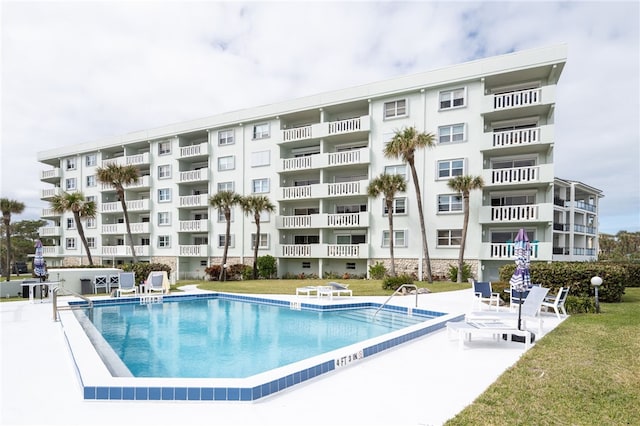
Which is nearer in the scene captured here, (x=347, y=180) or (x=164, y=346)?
(x=164, y=346)

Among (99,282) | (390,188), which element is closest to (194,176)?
(99,282)

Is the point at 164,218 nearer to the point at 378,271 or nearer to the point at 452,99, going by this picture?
the point at 378,271

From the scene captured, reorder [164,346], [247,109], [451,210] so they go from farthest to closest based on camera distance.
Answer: [247,109] → [451,210] → [164,346]

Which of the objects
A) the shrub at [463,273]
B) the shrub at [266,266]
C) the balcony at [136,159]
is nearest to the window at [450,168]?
the shrub at [463,273]

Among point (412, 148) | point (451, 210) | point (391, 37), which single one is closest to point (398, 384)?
point (391, 37)

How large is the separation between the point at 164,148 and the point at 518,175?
32.0 m

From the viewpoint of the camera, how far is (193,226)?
34031 millimetres

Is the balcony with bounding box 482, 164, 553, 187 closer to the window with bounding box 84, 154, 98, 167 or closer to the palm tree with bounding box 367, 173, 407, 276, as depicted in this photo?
the palm tree with bounding box 367, 173, 407, 276

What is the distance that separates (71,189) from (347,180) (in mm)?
35455

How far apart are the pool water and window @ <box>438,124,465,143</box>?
51.1ft

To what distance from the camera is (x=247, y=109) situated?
32.6 metres

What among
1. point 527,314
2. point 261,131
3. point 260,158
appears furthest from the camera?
point 261,131

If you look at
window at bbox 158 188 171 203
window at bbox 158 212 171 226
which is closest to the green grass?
window at bbox 158 212 171 226

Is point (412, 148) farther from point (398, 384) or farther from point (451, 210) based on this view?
point (398, 384)
